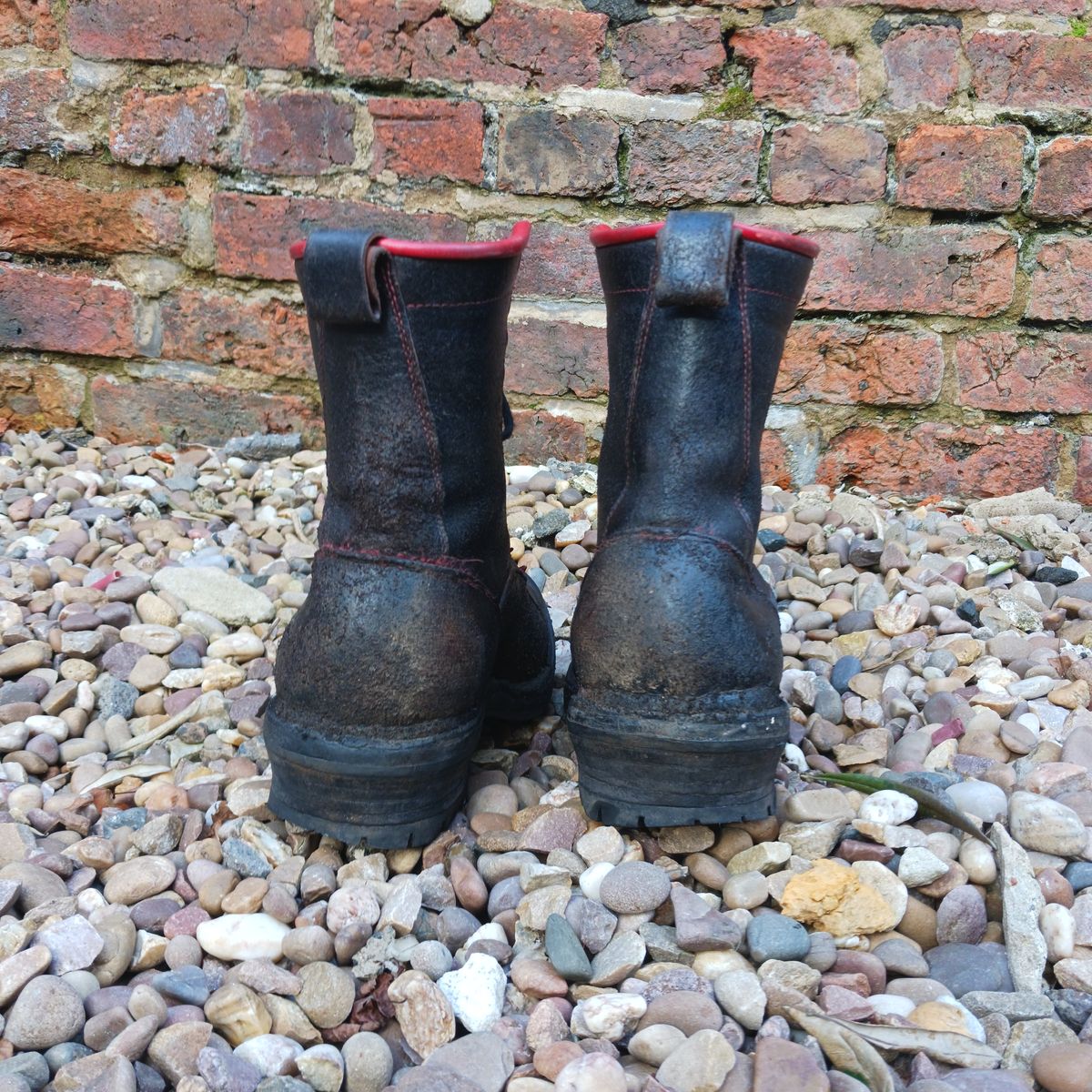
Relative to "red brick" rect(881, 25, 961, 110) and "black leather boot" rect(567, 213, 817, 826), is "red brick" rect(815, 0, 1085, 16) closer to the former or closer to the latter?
"red brick" rect(881, 25, 961, 110)

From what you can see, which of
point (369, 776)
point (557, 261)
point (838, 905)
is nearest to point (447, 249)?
point (369, 776)

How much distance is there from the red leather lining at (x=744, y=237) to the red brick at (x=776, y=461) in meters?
1.02

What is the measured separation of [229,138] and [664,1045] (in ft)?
5.84

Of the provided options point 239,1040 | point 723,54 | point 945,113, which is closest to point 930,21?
point 945,113

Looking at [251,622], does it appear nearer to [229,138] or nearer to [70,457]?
[70,457]

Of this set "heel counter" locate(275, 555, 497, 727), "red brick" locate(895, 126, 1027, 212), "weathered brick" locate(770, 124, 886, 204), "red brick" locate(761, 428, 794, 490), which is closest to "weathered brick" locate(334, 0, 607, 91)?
"weathered brick" locate(770, 124, 886, 204)

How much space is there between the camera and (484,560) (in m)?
1.06

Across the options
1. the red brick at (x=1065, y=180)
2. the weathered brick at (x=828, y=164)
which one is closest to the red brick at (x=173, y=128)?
the weathered brick at (x=828, y=164)

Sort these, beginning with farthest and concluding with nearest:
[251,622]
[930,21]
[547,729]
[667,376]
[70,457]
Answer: [70,457] → [930,21] → [251,622] → [547,729] → [667,376]

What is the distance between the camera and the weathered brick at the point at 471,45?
188 cm

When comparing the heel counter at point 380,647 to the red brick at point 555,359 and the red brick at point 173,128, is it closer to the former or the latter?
the red brick at point 555,359

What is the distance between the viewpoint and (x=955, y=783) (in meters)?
1.10

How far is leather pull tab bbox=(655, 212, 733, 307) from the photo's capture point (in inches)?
37.1

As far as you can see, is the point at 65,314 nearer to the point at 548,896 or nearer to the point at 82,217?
the point at 82,217
